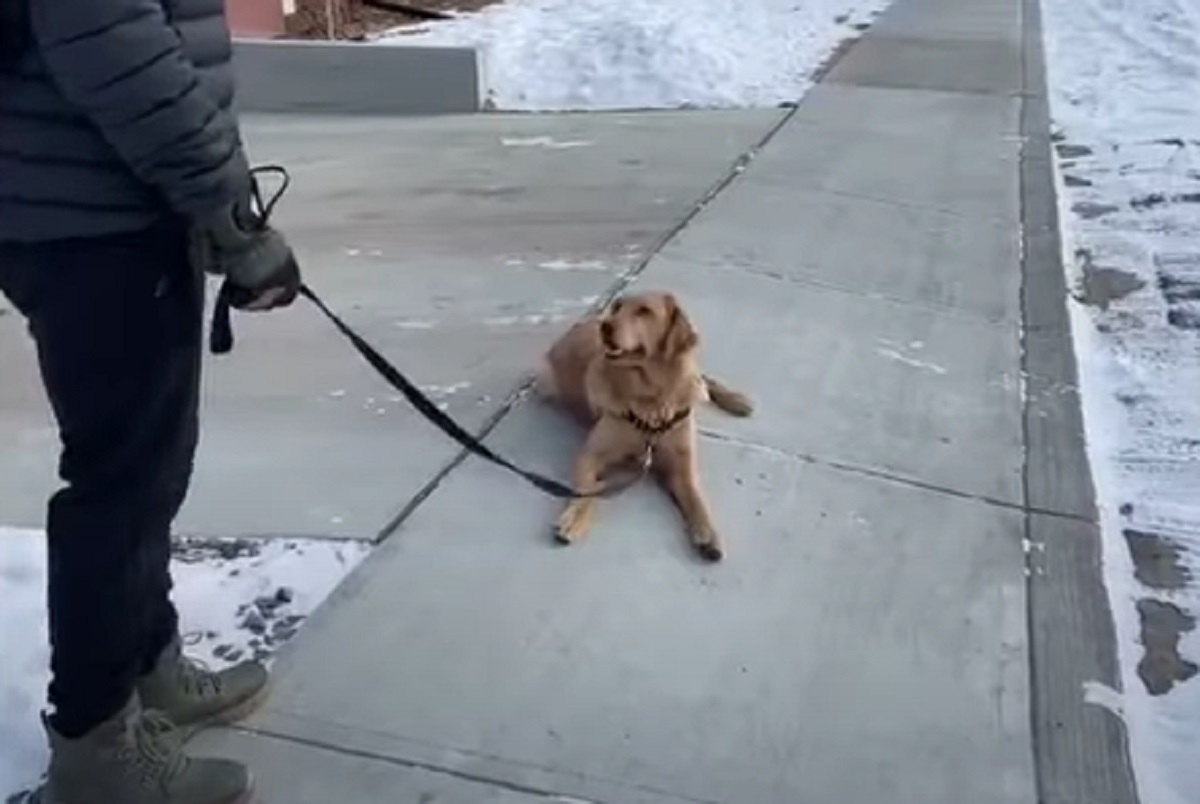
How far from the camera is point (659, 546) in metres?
4.11

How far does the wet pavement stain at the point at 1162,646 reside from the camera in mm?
3826

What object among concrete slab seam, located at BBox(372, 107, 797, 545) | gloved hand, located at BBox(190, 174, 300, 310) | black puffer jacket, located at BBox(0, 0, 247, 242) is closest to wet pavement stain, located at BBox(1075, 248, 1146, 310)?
concrete slab seam, located at BBox(372, 107, 797, 545)

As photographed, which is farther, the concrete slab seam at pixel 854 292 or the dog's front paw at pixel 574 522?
the concrete slab seam at pixel 854 292

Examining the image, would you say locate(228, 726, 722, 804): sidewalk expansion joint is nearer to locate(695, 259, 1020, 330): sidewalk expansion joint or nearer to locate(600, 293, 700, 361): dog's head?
locate(600, 293, 700, 361): dog's head

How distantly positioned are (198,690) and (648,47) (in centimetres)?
806

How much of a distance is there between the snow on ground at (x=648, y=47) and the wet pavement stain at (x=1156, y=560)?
18.7 ft

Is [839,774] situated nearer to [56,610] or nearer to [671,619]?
[671,619]

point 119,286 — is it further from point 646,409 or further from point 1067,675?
point 1067,675

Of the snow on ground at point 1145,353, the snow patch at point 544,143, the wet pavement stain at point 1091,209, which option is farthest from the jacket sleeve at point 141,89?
the snow patch at point 544,143

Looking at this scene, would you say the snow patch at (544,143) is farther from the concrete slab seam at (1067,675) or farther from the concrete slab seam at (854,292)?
the concrete slab seam at (1067,675)

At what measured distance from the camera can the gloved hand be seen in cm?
264

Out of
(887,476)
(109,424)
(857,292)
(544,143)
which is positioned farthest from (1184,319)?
(109,424)

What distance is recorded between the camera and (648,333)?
4.17 m

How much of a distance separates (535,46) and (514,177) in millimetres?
3856
